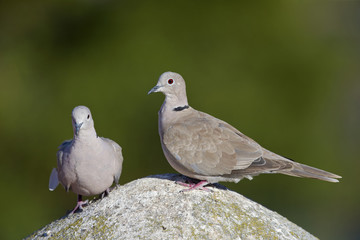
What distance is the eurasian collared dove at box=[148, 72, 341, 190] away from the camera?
6.13m

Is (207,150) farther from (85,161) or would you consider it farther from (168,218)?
(85,161)

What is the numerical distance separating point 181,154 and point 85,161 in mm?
1186

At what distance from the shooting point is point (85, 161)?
572cm

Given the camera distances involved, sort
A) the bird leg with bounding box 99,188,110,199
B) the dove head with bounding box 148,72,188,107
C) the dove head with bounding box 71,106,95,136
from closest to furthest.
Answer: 1. the dove head with bounding box 71,106,95,136
2. the bird leg with bounding box 99,188,110,199
3. the dove head with bounding box 148,72,188,107

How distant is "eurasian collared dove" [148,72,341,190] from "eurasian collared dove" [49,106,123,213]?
864 mm

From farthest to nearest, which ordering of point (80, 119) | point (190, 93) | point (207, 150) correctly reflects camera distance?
point (190, 93)
point (207, 150)
point (80, 119)

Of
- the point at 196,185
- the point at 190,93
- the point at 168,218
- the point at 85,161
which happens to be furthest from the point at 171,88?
the point at 190,93

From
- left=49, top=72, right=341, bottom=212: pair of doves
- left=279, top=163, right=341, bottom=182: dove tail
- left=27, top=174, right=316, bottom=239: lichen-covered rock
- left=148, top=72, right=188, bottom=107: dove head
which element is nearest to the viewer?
left=27, top=174, right=316, bottom=239: lichen-covered rock

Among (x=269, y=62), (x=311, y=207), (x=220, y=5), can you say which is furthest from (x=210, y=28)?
(x=311, y=207)

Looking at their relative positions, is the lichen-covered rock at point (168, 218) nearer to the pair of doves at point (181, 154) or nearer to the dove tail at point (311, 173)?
the pair of doves at point (181, 154)

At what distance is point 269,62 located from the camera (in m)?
13.8

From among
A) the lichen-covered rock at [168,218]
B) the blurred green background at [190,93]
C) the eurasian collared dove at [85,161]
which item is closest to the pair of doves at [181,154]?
the eurasian collared dove at [85,161]

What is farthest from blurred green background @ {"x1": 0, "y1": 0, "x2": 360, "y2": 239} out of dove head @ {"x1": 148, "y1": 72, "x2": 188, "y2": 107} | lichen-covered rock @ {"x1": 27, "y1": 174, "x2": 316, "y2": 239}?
lichen-covered rock @ {"x1": 27, "y1": 174, "x2": 316, "y2": 239}

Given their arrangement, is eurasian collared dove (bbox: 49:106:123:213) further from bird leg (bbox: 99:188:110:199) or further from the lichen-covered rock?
the lichen-covered rock
